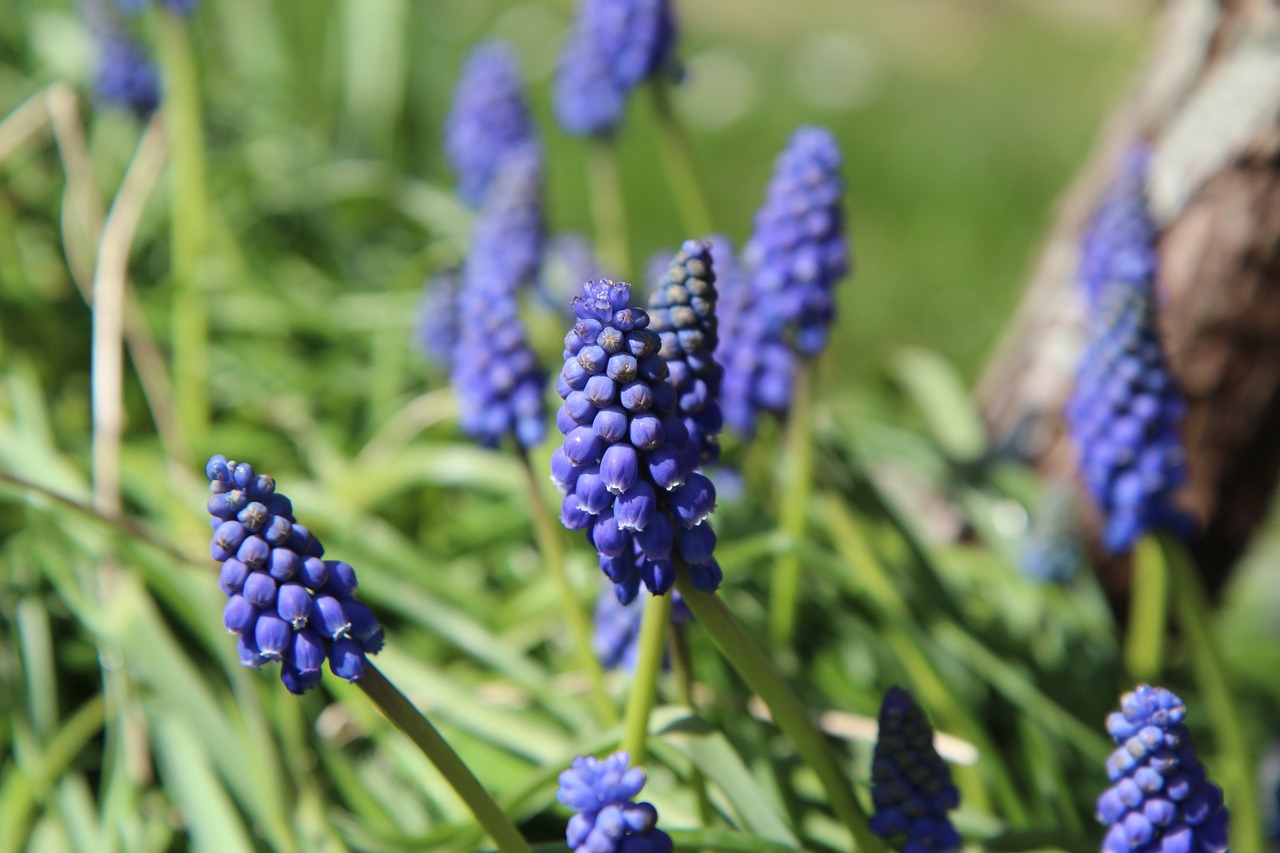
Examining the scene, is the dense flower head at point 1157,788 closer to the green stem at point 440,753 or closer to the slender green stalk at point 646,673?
the slender green stalk at point 646,673

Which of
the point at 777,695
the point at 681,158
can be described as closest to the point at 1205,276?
the point at 681,158

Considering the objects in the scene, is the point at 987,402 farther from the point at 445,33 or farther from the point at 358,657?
the point at 445,33

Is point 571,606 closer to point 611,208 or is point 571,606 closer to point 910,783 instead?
point 910,783

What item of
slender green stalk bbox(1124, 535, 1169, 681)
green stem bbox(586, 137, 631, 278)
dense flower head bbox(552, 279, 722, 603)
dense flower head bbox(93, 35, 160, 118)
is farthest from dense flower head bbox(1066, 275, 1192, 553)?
dense flower head bbox(93, 35, 160, 118)

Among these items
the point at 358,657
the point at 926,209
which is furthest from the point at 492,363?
the point at 926,209

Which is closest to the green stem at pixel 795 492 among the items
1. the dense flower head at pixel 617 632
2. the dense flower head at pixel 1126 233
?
the dense flower head at pixel 617 632
